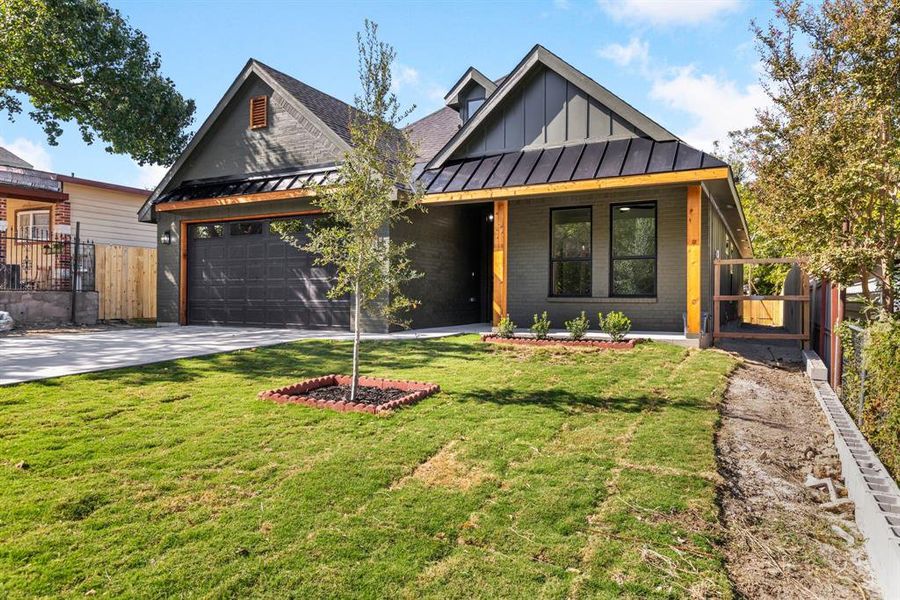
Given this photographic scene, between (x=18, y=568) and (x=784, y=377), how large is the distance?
8.86 m

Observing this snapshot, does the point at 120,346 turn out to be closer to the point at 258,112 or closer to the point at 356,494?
the point at 258,112

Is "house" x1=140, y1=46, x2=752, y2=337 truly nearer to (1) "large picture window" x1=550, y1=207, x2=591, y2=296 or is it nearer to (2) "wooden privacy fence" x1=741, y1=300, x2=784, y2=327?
(1) "large picture window" x1=550, y1=207, x2=591, y2=296

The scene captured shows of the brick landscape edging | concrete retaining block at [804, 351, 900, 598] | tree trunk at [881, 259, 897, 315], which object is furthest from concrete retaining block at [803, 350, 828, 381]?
the brick landscape edging

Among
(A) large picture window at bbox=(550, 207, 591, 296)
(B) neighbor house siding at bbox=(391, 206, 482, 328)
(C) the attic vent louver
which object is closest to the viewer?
(A) large picture window at bbox=(550, 207, 591, 296)

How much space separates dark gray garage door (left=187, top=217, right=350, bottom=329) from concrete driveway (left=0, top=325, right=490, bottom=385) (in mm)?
625

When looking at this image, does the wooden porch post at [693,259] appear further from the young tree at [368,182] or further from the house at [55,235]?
the house at [55,235]

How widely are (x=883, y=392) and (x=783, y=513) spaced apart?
4.69 ft

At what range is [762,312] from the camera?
24.1 meters

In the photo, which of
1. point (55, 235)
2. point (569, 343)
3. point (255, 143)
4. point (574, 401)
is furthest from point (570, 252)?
point (55, 235)

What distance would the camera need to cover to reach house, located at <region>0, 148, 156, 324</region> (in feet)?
47.6

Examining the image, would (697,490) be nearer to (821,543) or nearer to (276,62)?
(821,543)

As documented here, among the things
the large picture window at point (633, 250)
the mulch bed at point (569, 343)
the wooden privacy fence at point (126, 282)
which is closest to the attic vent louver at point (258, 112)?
the wooden privacy fence at point (126, 282)

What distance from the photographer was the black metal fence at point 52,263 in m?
15.1

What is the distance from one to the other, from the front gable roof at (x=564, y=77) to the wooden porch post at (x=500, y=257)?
2.26 m
